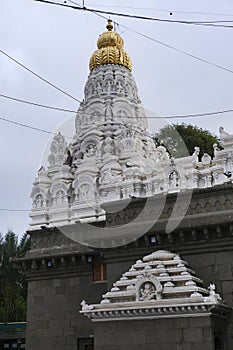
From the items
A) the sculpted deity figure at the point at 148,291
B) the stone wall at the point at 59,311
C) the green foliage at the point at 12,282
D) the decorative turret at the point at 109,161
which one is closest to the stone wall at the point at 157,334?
the sculpted deity figure at the point at 148,291

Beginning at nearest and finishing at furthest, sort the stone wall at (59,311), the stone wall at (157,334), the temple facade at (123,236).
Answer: the stone wall at (157,334) < the temple facade at (123,236) < the stone wall at (59,311)

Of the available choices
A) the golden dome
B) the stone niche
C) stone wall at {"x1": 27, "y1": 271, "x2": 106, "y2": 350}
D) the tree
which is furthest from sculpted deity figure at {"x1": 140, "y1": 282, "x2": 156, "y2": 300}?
the tree

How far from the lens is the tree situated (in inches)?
1209

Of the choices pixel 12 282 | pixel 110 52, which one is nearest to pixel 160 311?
pixel 110 52

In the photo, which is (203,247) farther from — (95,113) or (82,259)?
(95,113)

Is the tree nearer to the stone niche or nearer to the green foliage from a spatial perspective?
the green foliage

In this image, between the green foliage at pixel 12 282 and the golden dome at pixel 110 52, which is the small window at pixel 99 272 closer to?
the golden dome at pixel 110 52

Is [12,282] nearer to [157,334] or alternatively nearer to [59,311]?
[59,311]

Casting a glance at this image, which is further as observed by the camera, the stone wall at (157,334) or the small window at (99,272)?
the small window at (99,272)

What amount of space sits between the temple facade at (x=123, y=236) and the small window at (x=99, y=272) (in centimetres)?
4

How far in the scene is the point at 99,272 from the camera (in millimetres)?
19094

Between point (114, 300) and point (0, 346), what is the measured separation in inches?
590

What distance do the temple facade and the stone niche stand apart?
30mm

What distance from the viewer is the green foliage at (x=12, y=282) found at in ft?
110
